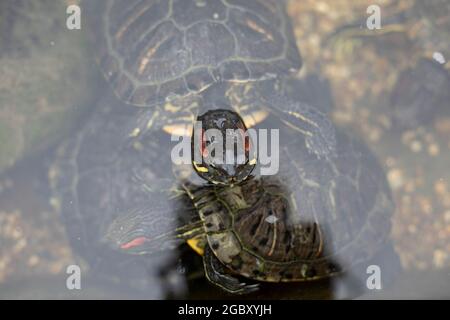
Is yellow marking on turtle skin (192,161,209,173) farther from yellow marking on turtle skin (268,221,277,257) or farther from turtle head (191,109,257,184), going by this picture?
yellow marking on turtle skin (268,221,277,257)

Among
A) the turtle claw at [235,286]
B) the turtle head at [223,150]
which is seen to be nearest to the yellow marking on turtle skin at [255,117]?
the turtle head at [223,150]

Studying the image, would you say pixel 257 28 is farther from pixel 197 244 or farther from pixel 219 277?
pixel 219 277

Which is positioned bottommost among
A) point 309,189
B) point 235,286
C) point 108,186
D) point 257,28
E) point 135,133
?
point 235,286

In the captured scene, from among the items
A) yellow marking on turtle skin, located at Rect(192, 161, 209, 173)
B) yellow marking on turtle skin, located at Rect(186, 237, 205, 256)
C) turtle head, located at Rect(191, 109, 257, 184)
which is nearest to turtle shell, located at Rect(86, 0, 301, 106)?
turtle head, located at Rect(191, 109, 257, 184)

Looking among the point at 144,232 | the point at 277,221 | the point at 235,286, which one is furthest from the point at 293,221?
the point at 144,232

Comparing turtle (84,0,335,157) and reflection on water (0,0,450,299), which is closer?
reflection on water (0,0,450,299)

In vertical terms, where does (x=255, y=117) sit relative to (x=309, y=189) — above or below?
above

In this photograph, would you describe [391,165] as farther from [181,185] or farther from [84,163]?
[84,163]
